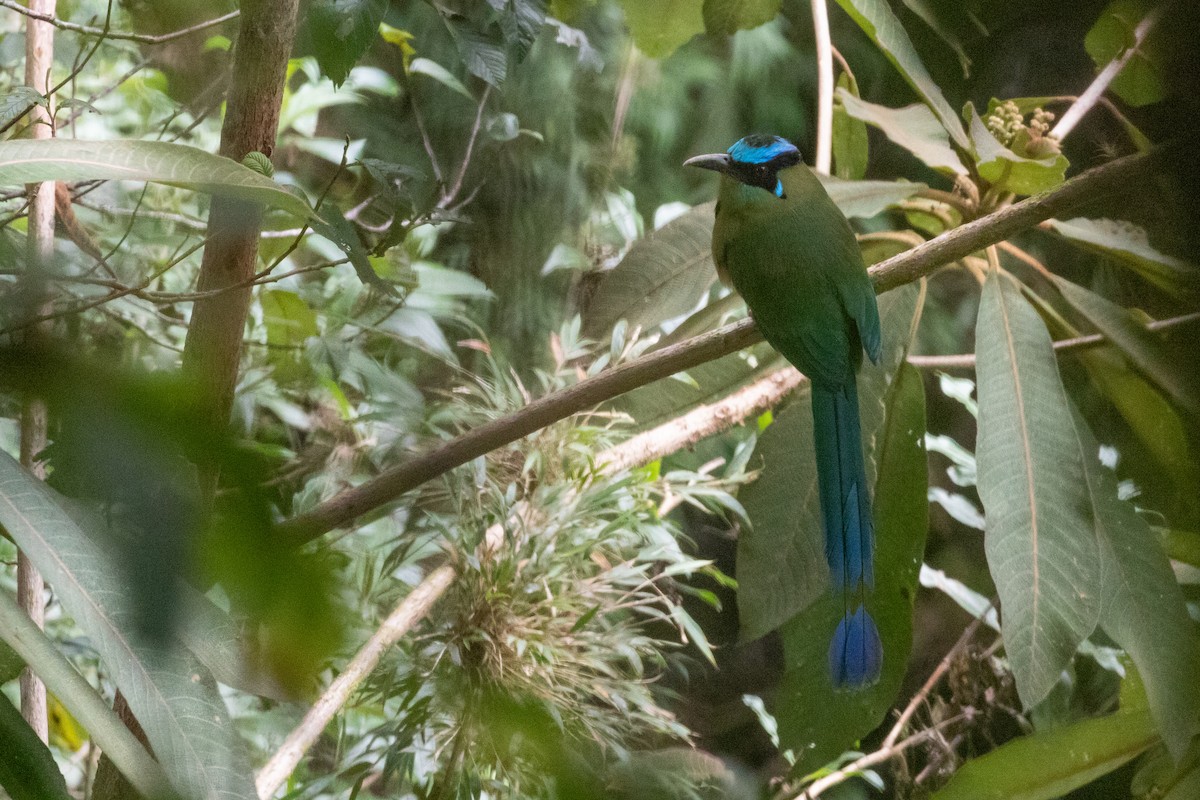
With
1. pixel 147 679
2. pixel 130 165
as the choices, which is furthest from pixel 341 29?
pixel 147 679

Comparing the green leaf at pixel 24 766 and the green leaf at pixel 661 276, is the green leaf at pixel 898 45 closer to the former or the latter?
the green leaf at pixel 661 276

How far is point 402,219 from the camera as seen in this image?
0.71 meters

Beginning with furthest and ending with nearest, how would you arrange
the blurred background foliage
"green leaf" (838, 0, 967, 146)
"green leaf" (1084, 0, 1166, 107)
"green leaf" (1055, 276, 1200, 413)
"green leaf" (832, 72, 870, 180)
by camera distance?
"green leaf" (832, 72, 870, 180), "green leaf" (838, 0, 967, 146), "green leaf" (1055, 276, 1200, 413), the blurred background foliage, "green leaf" (1084, 0, 1166, 107)

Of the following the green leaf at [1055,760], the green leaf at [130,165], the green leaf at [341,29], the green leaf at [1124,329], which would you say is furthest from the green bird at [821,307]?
the green leaf at [130,165]

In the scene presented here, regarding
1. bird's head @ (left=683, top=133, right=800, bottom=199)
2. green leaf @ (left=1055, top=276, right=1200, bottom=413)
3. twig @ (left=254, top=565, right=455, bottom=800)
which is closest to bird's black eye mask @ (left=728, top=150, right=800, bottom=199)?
bird's head @ (left=683, top=133, right=800, bottom=199)

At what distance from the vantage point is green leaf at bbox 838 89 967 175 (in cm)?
97

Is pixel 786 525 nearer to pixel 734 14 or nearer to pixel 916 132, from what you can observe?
pixel 916 132

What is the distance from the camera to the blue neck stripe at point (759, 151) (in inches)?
36.0

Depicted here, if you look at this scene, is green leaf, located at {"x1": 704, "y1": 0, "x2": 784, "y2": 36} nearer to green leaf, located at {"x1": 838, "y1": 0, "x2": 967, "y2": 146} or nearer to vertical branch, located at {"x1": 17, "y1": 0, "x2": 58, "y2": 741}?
green leaf, located at {"x1": 838, "y1": 0, "x2": 967, "y2": 146}

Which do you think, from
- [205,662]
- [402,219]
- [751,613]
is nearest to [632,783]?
[205,662]

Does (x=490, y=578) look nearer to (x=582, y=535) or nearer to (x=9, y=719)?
(x=582, y=535)

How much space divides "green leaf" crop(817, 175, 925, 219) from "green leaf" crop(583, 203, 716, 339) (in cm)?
13

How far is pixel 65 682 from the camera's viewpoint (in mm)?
361

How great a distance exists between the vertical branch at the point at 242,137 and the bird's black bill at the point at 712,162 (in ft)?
1.21
